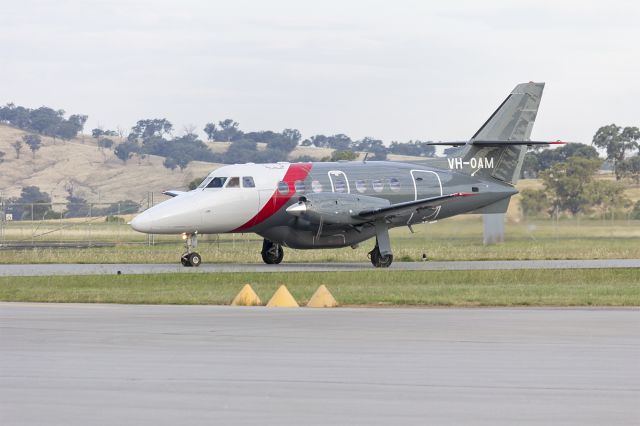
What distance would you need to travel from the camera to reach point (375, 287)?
3009 cm

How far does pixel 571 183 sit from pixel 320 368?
223 feet

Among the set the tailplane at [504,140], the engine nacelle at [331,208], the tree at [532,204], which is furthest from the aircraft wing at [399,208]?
the tree at [532,204]

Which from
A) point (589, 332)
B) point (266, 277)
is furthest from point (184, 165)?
point (589, 332)

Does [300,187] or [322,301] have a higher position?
[300,187]

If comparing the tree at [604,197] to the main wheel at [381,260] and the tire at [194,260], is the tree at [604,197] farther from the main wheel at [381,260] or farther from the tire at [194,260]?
the tire at [194,260]

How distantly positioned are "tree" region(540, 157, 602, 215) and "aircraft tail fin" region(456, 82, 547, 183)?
55.8ft

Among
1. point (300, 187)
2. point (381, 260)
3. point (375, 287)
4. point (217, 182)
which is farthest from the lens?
point (300, 187)

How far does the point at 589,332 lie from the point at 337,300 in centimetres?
779

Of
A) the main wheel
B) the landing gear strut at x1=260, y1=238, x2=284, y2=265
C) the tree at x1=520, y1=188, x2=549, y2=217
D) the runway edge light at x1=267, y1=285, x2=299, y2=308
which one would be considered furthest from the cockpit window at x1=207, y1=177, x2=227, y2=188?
the tree at x1=520, y1=188, x2=549, y2=217

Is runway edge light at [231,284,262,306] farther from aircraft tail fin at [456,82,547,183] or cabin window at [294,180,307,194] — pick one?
aircraft tail fin at [456,82,547,183]

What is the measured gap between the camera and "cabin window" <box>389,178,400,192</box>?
40.7 metres

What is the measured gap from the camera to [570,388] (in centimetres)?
1334

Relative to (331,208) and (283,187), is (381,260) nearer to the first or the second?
(331,208)

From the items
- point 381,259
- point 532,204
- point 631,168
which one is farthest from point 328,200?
point 631,168
